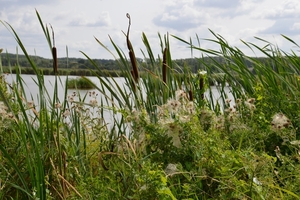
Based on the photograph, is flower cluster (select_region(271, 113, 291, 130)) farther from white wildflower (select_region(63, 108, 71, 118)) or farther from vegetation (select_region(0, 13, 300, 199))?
white wildflower (select_region(63, 108, 71, 118))

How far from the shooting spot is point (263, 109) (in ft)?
7.82

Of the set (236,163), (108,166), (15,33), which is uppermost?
(15,33)

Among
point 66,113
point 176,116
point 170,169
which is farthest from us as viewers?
point 66,113

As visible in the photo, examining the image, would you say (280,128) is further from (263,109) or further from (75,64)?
(75,64)

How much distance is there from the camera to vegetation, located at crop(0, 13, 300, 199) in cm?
156

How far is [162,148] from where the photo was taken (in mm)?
1841

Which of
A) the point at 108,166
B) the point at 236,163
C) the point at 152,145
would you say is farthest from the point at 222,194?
the point at 108,166

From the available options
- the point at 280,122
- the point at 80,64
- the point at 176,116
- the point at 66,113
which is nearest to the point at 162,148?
the point at 176,116

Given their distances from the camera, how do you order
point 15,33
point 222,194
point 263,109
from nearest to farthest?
point 222,194
point 15,33
point 263,109

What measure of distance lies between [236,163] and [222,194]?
169 millimetres

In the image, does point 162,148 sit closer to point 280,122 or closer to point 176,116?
point 176,116

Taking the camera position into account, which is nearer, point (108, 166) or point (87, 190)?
point (87, 190)

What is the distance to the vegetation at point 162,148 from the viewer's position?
1556 mm

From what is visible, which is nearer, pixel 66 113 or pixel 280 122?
pixel 280 122
